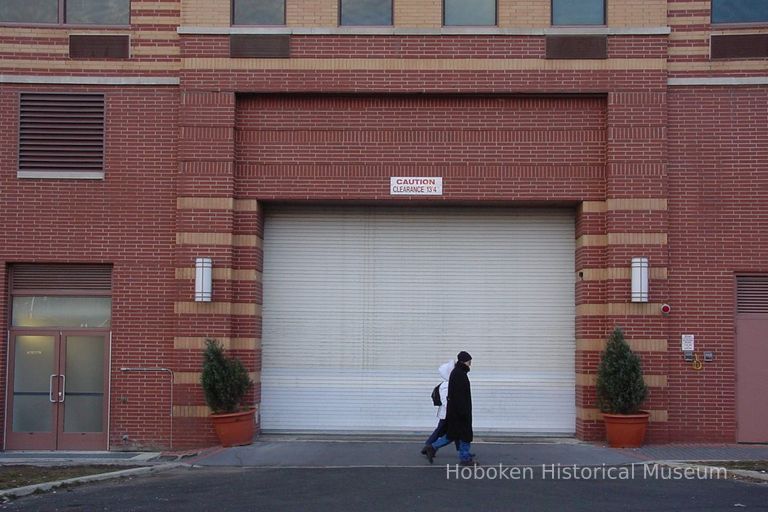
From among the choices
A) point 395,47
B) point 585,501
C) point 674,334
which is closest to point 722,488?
point 585,501

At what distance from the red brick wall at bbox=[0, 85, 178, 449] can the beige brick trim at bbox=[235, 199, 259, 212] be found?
3.76 feet

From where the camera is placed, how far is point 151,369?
1711 centimetres

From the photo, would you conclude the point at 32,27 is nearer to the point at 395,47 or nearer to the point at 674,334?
the point at 395,47

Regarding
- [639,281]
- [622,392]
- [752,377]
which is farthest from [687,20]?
[622,392]

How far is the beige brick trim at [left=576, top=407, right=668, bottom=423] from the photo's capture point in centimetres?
1666

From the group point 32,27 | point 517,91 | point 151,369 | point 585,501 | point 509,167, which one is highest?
point 32,27

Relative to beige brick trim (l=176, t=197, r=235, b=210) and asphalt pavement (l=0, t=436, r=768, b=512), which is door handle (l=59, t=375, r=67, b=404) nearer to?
asphalt pavement (l=0, t=436, r=768, b=512)

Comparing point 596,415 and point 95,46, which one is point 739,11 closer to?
point 596,415

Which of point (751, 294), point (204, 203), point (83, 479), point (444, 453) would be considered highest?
point (204, 203)

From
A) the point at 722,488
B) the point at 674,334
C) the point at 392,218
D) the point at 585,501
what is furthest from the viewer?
the point at 392,218

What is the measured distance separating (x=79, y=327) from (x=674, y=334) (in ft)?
34.2

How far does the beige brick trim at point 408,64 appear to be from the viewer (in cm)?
1706

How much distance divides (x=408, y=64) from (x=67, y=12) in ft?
20.3

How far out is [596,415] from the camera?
16984mm
